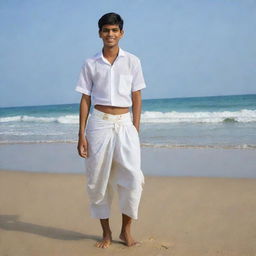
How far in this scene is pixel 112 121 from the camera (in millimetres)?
2838

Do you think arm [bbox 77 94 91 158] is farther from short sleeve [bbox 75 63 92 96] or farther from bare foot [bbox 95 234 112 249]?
bare foot [bbox 95 234 112 249]

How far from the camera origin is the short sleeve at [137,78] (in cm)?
286

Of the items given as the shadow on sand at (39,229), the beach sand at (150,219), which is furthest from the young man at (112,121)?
the shadow on sand at (39,229)

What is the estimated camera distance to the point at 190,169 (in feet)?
18.3

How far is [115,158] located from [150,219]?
39.2 inches

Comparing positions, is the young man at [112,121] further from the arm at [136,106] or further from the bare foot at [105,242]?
the bare foot at [105,242]

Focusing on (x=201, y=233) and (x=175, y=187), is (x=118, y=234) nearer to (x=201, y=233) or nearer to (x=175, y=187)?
(x=201, y=233)

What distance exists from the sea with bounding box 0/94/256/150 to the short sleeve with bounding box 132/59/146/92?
15.7 ft

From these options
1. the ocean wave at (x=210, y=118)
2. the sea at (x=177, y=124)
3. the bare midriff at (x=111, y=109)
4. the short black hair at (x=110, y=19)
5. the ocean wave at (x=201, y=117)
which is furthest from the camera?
the ocean wave at (x=201, y=117)

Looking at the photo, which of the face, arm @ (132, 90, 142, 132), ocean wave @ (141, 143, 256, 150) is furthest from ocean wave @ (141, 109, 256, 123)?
the face

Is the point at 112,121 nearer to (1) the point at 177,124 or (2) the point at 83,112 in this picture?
(2) the point at 83,112

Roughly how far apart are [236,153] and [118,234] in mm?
3941

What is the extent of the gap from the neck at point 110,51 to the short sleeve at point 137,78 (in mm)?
181

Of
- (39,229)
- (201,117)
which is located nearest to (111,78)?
(39,229)
